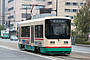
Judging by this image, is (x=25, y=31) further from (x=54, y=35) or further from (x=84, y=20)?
(x=84, y=20)

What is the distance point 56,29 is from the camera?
2395cm

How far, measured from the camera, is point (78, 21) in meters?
57.8

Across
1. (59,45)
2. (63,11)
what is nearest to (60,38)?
(59,45)

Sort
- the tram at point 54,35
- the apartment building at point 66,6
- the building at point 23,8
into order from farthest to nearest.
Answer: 1. the building at point 23,8
2. the apartment building at point 66,6
3. the tram at point 54,35

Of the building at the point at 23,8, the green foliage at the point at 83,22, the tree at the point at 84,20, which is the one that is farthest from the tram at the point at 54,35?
the building at the point at 23,8

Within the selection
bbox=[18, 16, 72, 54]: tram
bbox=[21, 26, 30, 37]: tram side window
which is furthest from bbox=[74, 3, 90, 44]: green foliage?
bbox=[18, 16, 72, 54]: tram

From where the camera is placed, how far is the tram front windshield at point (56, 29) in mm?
23828

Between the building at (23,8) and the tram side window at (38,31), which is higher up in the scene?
the building at (23,8)

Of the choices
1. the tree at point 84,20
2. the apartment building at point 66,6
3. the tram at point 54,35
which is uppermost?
the apartment building at point 66,6

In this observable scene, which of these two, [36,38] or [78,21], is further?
[78,21]

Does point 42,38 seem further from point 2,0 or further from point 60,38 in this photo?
point 2,0

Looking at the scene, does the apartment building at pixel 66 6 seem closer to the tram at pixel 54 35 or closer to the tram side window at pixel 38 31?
the tram side window at pixel 38 31

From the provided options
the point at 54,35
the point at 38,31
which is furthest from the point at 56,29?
the point at 38,31

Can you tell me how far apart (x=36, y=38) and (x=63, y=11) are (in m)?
82.4
